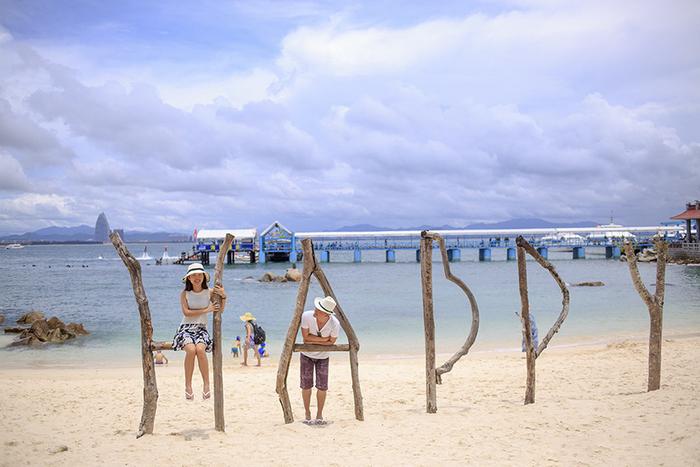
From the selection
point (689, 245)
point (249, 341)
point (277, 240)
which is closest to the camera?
point (249, 341)

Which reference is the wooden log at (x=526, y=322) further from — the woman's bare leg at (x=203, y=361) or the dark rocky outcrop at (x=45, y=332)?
the dark rocky outcrop at (x=45, y=332)

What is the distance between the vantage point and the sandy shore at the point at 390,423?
5.06 metres

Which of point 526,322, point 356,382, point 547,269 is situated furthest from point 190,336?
point 547,269

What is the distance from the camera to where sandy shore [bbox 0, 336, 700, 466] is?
16.6 ft

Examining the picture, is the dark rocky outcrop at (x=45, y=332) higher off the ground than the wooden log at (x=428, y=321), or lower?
lower

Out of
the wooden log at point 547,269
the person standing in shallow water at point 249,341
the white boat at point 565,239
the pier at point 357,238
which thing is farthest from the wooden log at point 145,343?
the white boat at point 565,239

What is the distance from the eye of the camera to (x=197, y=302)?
5773 millimetres

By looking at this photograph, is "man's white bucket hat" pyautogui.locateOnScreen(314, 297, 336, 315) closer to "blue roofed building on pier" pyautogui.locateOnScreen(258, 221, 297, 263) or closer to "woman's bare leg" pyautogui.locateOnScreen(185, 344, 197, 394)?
"woman's bare leg" pyautogui.locateOnScreen(185, 344, 197, 394)

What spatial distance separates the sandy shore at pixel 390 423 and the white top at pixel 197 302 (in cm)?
115

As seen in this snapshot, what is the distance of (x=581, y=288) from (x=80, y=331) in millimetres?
26892

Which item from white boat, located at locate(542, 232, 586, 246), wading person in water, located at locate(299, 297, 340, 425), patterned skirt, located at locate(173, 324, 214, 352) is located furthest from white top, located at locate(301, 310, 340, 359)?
white boat, located at locate(542, 232, 586, 246)

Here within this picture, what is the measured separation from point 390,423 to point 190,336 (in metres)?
2.34

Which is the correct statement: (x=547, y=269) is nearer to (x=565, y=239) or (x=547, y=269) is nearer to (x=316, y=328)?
(x=316, y=328)

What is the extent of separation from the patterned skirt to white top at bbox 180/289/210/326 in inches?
2.0
